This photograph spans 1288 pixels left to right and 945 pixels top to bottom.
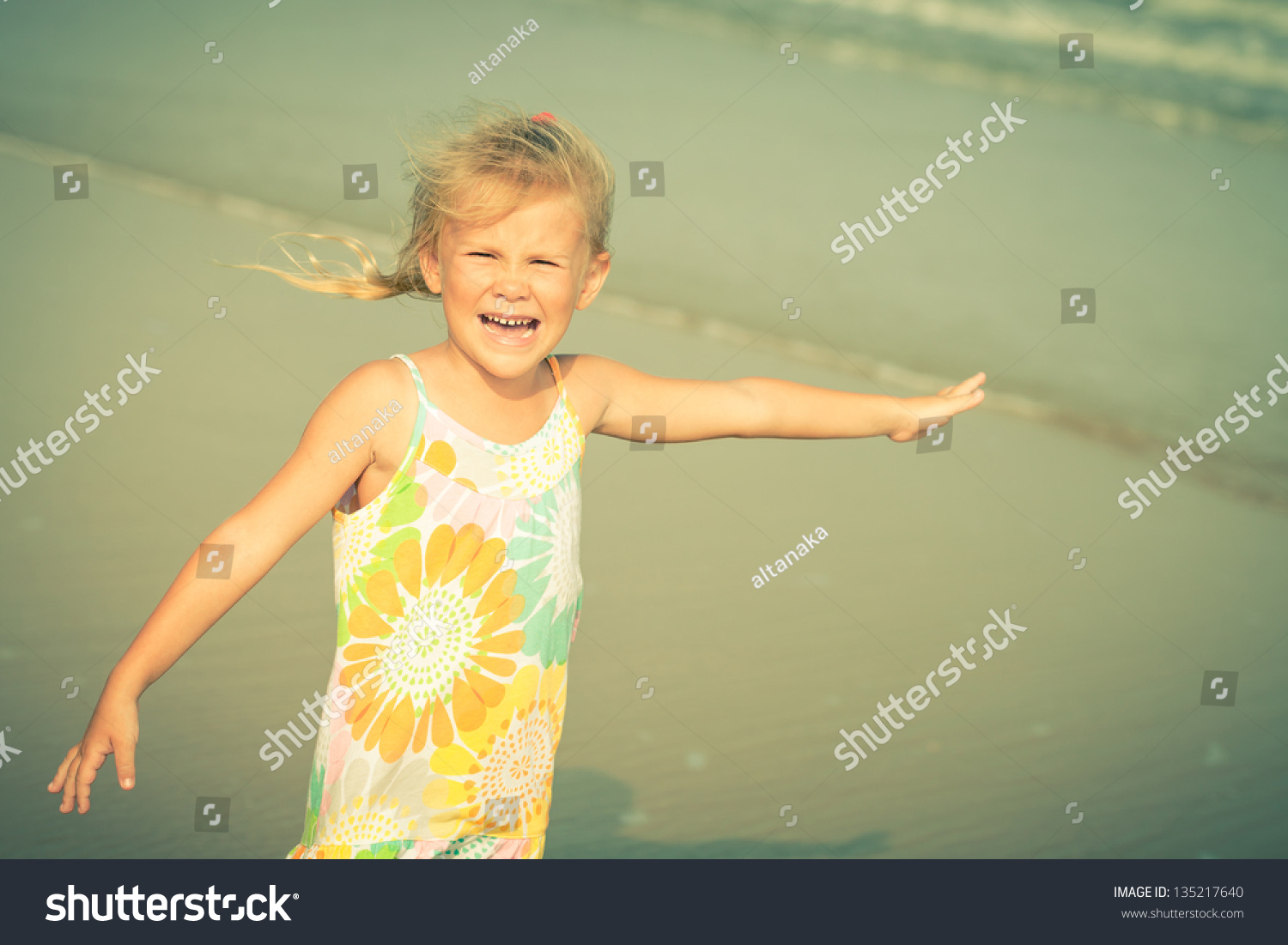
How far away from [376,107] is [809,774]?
6.84ft

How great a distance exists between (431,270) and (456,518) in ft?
0.92

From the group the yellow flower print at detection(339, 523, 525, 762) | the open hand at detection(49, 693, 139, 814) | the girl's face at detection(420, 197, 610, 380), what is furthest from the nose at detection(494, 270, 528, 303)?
the open hand at detection(49, 693, 139, 814)

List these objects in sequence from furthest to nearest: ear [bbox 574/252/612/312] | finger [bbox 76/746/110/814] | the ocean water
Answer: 1. the ocean water
2. ear [bbox 574/252/612/312]
3. finger [bbox 76/746/110/814]

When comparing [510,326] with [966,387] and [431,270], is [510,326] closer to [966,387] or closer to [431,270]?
[431,270]

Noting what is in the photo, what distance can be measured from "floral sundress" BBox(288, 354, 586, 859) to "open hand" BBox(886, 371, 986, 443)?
50 cm

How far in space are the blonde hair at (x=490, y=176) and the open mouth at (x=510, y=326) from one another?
0.32 ft

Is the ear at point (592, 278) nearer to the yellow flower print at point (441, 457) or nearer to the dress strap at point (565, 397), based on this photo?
the dress strap at point (565, 397)

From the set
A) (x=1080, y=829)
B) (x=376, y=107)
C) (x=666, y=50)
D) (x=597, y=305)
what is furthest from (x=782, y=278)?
(x=1080, y=829)

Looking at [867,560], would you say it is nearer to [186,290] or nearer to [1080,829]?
[1080,829]

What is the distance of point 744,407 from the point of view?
1482 mm

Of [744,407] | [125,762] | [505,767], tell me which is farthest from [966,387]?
[125,762]

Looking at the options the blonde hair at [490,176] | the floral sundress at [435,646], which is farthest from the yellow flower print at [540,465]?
the blonde hair at [490,176]

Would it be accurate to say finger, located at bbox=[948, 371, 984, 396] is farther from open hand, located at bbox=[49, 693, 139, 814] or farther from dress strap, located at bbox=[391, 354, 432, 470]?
open hand, located at bbox=[49, 693, 139, 814]

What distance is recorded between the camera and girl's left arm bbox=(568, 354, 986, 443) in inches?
55.6
